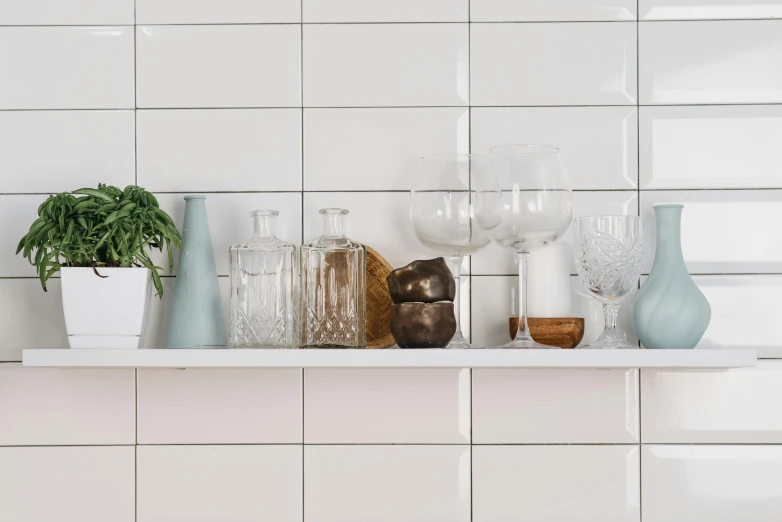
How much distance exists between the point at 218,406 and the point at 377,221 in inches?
16.0

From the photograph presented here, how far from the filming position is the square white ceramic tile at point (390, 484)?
132 centimetres

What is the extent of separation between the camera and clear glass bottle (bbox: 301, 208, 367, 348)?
3.96 feet

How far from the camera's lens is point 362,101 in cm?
135

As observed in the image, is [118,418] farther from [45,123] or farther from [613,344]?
[613,344]

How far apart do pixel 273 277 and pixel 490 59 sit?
1.71ft

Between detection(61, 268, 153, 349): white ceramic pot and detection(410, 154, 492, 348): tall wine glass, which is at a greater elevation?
detection(410, 154, 492, 348): tall wine glass

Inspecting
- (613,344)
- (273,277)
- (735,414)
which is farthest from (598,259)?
(273,277)

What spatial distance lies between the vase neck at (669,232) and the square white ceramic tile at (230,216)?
0.58 meters

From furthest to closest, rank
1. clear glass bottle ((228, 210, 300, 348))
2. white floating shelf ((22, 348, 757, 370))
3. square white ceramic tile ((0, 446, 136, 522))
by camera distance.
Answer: square white ceramic tile ((0, 446, 136, 522)) → clear glass bottle ((228, 210, 300, 348)) → white floating shelf ((22, 348, 757, 370))

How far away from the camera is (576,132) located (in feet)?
4.42

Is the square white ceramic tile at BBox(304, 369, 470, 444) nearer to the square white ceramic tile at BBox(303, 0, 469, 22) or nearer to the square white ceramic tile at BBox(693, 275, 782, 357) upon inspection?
the square white ceramic tile at BBox(693, 275, 782, 357)

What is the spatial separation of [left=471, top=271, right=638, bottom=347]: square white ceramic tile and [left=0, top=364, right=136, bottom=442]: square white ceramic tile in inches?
23.1

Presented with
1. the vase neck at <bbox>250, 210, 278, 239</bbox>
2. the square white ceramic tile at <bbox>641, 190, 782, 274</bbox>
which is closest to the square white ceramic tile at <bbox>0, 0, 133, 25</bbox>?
the vase neck at <bbox>250, 210, 278, 239</bbox>

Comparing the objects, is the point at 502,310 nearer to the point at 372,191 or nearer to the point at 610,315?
the point at 610,315
